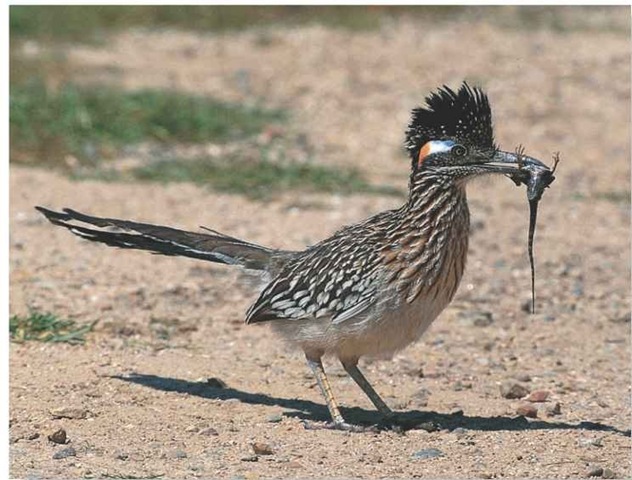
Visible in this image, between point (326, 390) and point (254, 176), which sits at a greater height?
point (254, 176)

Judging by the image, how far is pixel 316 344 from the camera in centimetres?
702

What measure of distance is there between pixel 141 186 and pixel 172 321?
3480 millimetres

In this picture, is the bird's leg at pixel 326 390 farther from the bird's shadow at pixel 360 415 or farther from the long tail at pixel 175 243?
the long tail at pixel 175 243

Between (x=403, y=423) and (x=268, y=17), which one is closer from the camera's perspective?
(x=403, y=423)

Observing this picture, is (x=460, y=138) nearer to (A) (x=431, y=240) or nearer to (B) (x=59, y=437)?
(A) (x=431, y=240)

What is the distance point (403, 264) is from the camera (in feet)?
22.4

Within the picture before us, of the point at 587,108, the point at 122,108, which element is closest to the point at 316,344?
the point at 122,108

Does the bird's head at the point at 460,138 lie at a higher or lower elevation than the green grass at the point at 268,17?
lower

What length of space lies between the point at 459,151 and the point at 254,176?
5626mm

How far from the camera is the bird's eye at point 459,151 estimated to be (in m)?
6.88

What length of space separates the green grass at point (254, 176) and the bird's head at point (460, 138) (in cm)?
496

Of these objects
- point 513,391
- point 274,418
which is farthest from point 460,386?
point 274,418

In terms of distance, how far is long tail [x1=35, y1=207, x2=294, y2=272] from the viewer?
302 inches

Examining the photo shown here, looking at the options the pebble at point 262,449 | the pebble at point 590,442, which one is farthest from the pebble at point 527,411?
the pebble at point 262,449
